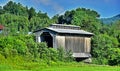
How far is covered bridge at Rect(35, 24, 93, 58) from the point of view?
44531 mm

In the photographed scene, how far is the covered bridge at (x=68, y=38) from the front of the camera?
44.5 m

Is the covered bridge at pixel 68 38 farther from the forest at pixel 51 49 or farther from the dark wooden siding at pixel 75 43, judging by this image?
the forest at pixel 51 49

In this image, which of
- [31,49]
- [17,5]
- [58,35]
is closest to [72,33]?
[58,35]

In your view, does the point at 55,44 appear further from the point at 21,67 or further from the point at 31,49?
the point at 21,67

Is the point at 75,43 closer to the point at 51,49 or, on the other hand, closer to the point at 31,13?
the point at 51,49

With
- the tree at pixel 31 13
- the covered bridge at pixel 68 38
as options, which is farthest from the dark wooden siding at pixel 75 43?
the tree at pixel 31 13

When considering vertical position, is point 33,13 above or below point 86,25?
above

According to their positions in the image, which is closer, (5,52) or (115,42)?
(5,52)

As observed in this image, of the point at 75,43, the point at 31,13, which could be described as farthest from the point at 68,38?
the point at 31,13

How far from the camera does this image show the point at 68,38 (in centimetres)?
4578

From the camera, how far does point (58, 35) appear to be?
44.5 metres

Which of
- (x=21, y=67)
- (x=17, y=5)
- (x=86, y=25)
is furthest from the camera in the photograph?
(x=17, y=5)

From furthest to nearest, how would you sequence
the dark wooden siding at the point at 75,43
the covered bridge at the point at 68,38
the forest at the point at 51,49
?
the dark wooden siding at the point at 75,43
the covered bridge at the point at 68,38
the forest at the point at 51,49

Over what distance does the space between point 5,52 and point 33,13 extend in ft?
249
